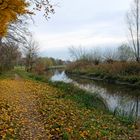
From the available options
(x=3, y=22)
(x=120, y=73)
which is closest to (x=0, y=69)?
(x=120, y=73)

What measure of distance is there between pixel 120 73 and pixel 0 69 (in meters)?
17.9

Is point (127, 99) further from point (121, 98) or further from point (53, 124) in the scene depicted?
point (53, 124)

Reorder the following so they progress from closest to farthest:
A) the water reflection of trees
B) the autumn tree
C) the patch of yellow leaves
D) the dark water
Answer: the patch of yellow leaves, the autumn tree, the water reflection of trees, the dark water

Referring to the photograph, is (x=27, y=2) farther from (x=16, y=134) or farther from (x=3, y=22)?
(x=16, y=134)

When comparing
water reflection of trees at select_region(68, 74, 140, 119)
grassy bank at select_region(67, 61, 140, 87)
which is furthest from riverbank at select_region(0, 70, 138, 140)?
grassy bank at select_region(67, 61, 140, 87)

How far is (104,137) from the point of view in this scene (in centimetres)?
1171

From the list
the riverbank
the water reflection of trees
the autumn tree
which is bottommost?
the water reflection of trees

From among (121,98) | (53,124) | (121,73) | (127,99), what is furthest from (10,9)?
(121,73)

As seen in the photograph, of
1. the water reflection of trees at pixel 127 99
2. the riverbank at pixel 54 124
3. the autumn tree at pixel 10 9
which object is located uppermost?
the autumn tree at pixel 10 9

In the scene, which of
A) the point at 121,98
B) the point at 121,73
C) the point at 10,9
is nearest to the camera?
the point at 10,9

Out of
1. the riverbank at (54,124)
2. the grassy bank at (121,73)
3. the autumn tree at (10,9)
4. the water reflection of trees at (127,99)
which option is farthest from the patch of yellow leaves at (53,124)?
the grassy bank at (121,73)

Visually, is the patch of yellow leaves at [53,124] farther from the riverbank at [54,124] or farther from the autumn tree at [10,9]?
the autumn tree at [10,9]

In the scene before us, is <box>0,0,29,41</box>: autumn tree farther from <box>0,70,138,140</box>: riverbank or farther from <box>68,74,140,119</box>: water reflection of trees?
<box>68,74,140,119</box>: water reflection of trees

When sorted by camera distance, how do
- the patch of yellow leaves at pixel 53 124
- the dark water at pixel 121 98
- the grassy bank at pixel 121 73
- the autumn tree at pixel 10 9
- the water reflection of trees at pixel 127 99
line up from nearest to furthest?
the patch of yellow leaves at pixel 53 124 → the autumn tree at pixel 10 9 → the water reflection of trees at pixel 127 99 → the dark water at pixel 121 98 → the grassy bank at pixel 121 73
